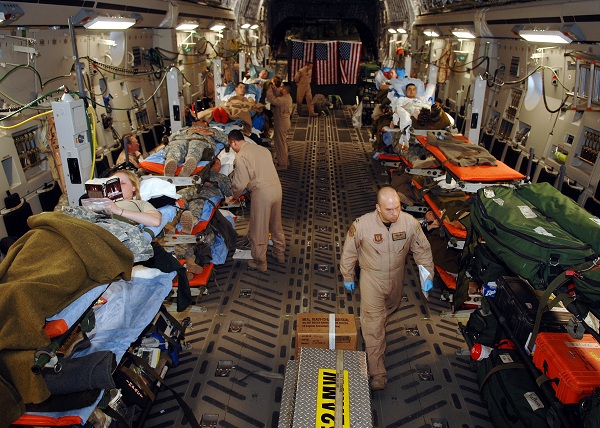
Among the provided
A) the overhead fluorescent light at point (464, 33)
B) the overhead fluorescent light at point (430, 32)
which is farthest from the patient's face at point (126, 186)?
the overhead fluorescent light at point (430, 32)

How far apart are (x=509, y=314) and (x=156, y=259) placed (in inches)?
118

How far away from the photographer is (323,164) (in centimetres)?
1112

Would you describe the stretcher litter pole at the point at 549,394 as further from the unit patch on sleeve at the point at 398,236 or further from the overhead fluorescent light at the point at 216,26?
the overhead fluorescent light at the point at 216,26

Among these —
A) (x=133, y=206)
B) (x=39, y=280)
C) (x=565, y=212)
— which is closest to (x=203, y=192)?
(x=133, y=206)

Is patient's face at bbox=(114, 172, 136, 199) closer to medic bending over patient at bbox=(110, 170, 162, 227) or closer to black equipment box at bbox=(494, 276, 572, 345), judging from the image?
medic bending over patient at bbox=(110, 170, 162, 227)

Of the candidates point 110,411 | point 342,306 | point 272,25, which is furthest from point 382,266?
point 272,25

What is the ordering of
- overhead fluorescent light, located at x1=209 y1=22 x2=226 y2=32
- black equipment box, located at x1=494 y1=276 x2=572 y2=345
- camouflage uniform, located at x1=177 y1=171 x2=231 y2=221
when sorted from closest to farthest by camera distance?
black equipment box, located at x1=494 y1=276 x2=572 y2=345, camouflage uniform, located at x1=177 y1=171 x2=231 y2=221, overhead fluorescent light, located at x1=209 y1=22 x2=226 y2=32

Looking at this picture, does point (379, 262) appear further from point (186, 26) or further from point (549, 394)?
point (186, 26)

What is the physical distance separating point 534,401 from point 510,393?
249 millimetres

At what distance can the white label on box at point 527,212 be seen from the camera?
3768 mm

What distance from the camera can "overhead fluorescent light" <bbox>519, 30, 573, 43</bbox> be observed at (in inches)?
231

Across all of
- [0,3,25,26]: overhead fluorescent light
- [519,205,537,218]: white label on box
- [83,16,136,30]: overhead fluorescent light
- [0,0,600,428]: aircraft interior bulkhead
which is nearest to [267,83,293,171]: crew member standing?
[0,0,600,428]: aircraft interior bulkhead

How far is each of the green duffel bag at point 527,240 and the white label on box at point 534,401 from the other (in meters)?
0.86

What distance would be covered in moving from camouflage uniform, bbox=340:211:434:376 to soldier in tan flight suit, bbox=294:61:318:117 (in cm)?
1165
